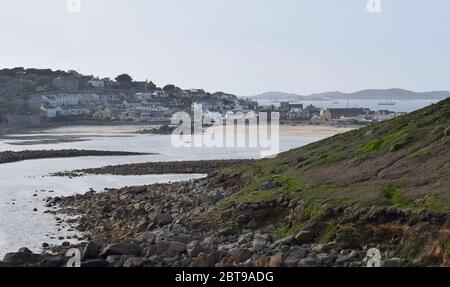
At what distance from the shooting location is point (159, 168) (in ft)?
131

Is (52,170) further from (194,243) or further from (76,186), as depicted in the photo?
(194,243)

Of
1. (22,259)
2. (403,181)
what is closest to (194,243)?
(22,259)

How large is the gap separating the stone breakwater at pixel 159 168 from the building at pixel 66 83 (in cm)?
9068

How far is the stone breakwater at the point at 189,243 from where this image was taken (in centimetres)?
1249

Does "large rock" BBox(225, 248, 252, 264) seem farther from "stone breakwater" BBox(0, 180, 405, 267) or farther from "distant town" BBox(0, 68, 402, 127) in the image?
"distant town" BBox(0, 68, 402, 127)

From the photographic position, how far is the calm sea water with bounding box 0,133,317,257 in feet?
66.2

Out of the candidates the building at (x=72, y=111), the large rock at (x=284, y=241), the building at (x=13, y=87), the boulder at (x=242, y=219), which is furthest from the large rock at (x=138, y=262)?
the building at (x=13, y=87)

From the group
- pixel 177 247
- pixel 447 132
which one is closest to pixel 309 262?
pixel 177 247

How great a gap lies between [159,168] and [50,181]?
7237 millimetres

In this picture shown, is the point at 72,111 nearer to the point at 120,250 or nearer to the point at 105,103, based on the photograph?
the point at 105,103

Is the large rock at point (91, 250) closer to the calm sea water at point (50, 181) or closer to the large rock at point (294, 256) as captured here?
the large rock at point (294, 256)

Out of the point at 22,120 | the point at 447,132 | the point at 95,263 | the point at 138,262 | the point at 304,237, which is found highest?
the point at 447,132

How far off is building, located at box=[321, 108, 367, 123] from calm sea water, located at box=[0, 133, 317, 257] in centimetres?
4413

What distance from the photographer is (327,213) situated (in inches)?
582
